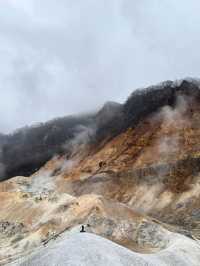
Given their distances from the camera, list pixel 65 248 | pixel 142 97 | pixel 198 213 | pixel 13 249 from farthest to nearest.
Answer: pixel 142 97 < pixel 198 213 < pixel 13 249 < pixel 65 248

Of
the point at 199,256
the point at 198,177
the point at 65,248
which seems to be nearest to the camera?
the point at 65,248

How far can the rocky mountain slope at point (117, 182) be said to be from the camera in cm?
4366

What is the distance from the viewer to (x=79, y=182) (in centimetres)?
8812

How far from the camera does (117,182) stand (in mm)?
82500

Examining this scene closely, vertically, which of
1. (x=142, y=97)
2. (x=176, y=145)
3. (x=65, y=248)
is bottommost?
(x=65, y=248)

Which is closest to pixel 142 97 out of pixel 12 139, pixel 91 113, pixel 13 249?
pixel 91 113

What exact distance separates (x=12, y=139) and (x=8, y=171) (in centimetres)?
1537

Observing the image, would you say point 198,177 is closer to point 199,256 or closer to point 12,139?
point 199,256

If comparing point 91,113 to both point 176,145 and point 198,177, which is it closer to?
point 176,145

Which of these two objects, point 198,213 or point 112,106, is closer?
point 198,213

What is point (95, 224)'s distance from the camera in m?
45.7

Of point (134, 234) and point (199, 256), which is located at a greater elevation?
point (134, 234)

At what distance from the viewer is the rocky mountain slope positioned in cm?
4366

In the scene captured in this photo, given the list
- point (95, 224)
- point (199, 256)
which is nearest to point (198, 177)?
point (95, 224)
